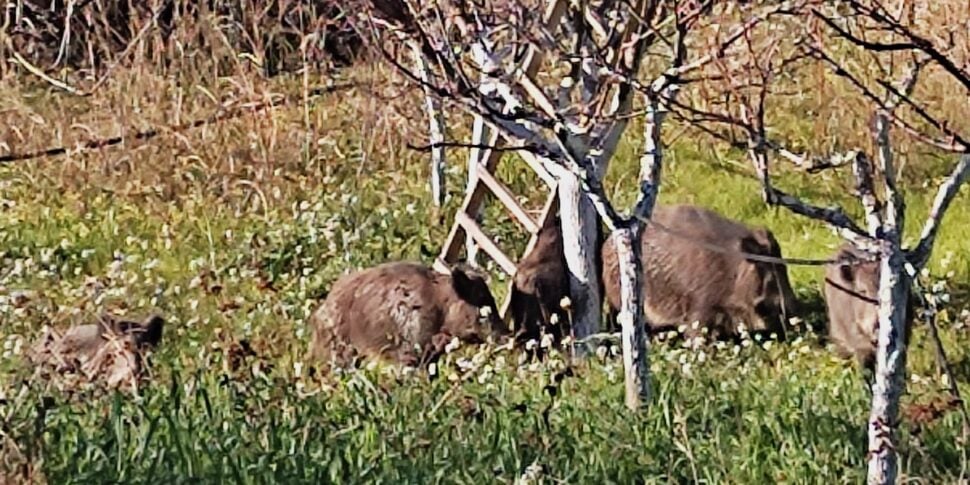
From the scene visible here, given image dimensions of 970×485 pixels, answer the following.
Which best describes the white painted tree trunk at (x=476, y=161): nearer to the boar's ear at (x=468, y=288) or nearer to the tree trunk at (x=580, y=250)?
the boar's ear at (x=468, y=288)

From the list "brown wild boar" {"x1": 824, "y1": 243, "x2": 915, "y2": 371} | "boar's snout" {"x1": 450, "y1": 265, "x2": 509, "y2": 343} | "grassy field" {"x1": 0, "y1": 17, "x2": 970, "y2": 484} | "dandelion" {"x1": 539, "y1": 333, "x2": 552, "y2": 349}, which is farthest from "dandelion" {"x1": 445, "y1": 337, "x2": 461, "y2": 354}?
"brown wild boar" {"x1": 824, "y1": 243, "x2": 915, "y2": 371}

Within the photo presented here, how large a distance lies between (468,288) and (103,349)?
5.20 feet

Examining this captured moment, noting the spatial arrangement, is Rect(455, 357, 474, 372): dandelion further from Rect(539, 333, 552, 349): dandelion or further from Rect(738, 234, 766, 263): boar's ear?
Rect(738, 234, 766, 263): boar's ear

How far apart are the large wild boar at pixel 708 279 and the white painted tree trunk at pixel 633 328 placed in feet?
7.55

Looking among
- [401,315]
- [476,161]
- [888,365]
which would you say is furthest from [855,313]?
[888,365]

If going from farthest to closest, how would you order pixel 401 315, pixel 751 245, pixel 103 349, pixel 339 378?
pixel 751 245 → pixel 401 315 → pixel 103 349 → pixel 339 378

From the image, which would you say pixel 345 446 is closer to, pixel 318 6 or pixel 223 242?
pixel 223 242

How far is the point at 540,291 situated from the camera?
294 inches

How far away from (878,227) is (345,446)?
5.76ft

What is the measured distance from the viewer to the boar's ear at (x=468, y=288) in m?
7.35

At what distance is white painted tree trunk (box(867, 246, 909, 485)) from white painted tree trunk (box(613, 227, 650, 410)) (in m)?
1.29

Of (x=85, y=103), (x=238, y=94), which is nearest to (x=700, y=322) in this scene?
(x=238, y=94)

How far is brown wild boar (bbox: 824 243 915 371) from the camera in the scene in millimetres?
6773

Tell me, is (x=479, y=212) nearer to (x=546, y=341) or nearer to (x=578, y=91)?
(x=578, y=91)
